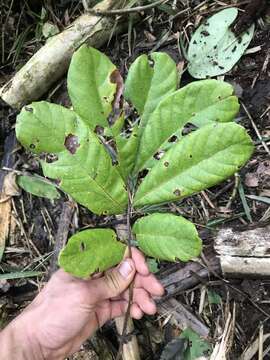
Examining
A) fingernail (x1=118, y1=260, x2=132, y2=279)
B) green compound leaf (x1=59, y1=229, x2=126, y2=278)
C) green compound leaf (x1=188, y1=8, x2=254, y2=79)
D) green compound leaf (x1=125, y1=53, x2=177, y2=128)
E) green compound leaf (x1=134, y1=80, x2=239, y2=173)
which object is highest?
green compound leaf (x1=125, y1=53, x2=177, y2=128)

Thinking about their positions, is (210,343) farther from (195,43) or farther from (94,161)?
(195,43)

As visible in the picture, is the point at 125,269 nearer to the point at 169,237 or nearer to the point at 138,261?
the point at 138,261

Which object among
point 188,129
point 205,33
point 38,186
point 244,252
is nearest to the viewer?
point 244,252

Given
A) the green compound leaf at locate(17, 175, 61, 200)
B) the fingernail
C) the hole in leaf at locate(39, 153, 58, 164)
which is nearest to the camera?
the hole in leaf at locate(39, 153, 58, 164)

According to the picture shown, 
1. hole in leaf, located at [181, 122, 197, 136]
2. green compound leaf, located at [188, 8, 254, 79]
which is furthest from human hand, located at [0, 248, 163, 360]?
green compound leaf, located at [188, 8, 254, 79]

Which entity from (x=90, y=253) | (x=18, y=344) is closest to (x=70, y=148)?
(x=90, y=253)

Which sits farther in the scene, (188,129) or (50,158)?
(188,129)

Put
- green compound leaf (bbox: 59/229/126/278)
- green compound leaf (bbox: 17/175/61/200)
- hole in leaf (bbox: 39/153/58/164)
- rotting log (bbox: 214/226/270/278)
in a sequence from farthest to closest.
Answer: green compound leaf (bbox: 17/175/61/200) → rotting log (bbox: 214/226/270/278) → hole in leaf (bbox: 39/153/58/164) → green compound leaf (bbox: 59/229/126/278)

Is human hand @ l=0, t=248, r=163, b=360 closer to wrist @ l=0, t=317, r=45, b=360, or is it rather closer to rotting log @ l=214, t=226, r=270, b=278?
wrist @ l=0, t=317, r=45, b=360
